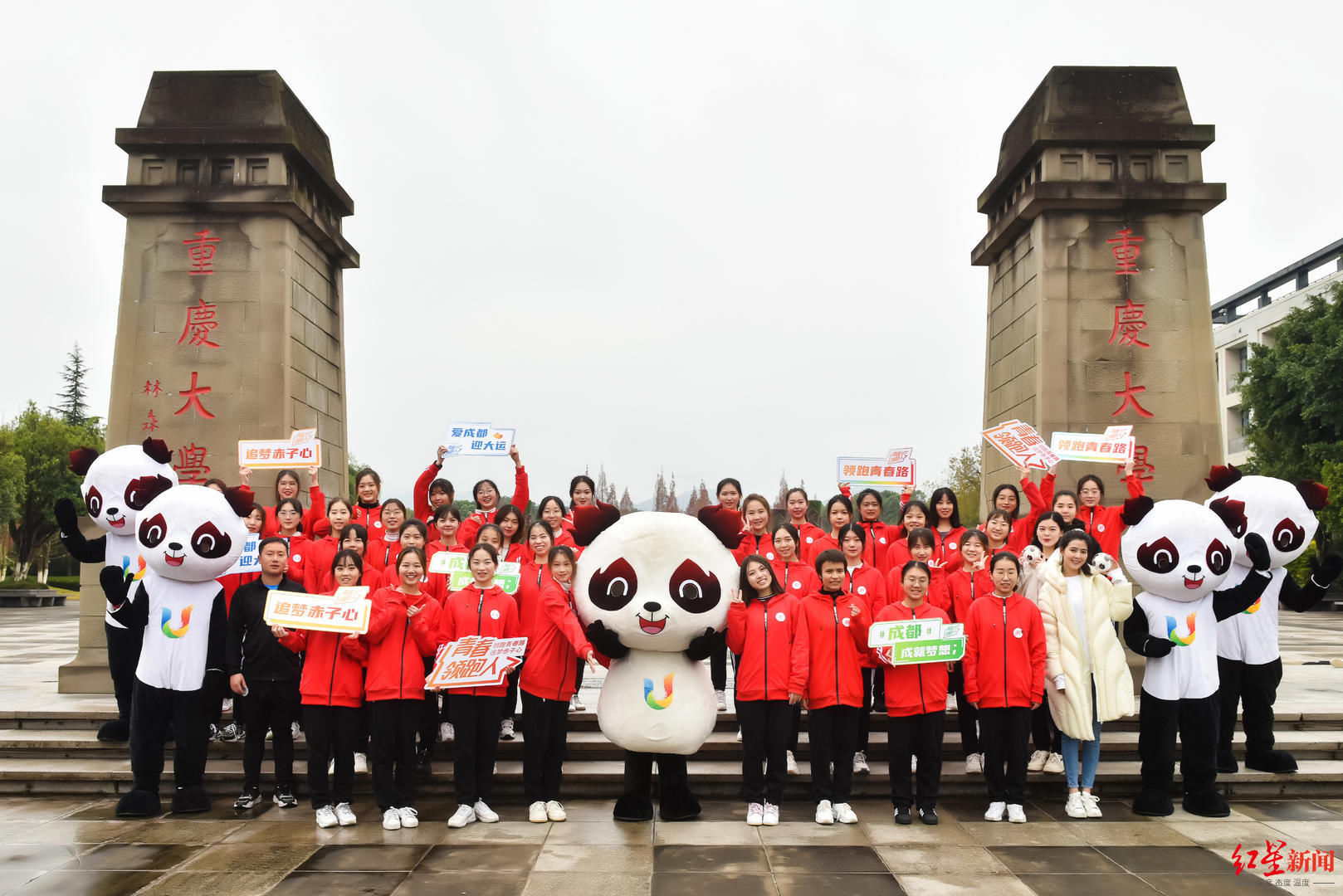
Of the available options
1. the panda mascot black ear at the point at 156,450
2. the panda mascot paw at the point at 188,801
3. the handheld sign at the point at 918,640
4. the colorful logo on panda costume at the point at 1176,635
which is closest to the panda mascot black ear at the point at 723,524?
the handheld sign at the point at 918,640

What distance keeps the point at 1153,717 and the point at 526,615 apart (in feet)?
14.5

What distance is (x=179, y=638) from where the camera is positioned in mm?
6367

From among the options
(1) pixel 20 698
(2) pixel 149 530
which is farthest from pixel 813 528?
(1) pixel 20 698

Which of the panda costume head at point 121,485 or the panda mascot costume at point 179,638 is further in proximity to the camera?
the panda costume head at point 121,485

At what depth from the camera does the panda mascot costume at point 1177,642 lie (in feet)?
20.7

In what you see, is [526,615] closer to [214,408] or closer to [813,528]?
[813,528]

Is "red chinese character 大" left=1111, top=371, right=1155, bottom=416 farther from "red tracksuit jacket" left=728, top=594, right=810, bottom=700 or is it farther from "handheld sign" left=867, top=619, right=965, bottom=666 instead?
"red tracksuit jacket" left=728, top=594, right=810, bottom=700

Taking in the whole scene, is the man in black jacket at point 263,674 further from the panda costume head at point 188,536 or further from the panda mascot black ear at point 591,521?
the panda mascot black ear at point 591,521

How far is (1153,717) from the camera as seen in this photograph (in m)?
6.36

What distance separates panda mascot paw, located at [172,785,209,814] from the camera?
6.27m

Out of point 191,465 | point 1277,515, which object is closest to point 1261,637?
point 1277,515

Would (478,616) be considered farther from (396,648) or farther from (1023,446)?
(1023,446)

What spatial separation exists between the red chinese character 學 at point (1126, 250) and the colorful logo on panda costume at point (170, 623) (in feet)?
32.6

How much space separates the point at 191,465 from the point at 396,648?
553 centimetres
